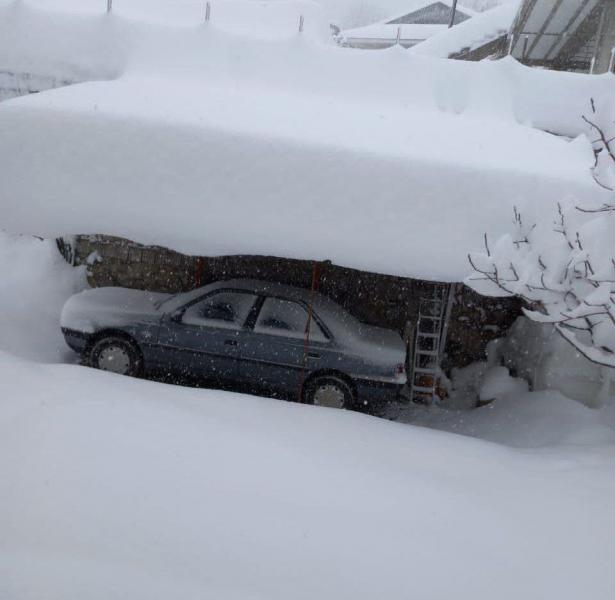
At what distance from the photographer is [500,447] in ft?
13.2

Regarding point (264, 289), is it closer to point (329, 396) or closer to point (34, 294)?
point (329, 396)

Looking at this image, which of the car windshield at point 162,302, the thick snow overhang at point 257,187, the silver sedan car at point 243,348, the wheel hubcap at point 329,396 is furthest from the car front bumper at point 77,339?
the wheel hubcap at point 329,396

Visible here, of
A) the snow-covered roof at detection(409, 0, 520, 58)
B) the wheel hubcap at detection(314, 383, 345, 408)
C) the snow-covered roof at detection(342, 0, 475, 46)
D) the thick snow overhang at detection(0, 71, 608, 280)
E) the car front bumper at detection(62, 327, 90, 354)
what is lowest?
the wheel hubcap at detection(314, 383, 345, 408)

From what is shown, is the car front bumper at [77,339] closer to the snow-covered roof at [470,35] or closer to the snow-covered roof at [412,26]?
the snow-covered roof at [470,35]

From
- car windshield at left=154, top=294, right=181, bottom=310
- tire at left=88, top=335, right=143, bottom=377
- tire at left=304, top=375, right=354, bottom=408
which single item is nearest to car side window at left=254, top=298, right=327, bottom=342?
tire at left=304, top=375, right=354, bottom=408

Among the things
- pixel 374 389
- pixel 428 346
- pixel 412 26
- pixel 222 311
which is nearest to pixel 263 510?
pixel 374 389

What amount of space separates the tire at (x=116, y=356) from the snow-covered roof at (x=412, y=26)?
66.7 feet

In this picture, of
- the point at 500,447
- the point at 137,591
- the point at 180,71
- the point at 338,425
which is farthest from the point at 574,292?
the point at 180,71

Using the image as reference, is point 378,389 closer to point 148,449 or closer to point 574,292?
point 574,292

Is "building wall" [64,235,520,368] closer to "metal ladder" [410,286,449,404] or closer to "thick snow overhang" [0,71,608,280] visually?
"metal ladder" [410,286,449,404]

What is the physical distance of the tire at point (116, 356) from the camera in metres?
5.97

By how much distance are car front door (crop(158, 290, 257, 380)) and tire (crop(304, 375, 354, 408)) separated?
89cm

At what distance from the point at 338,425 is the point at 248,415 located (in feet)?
2.30

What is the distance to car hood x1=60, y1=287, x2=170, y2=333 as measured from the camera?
19.4 ft
